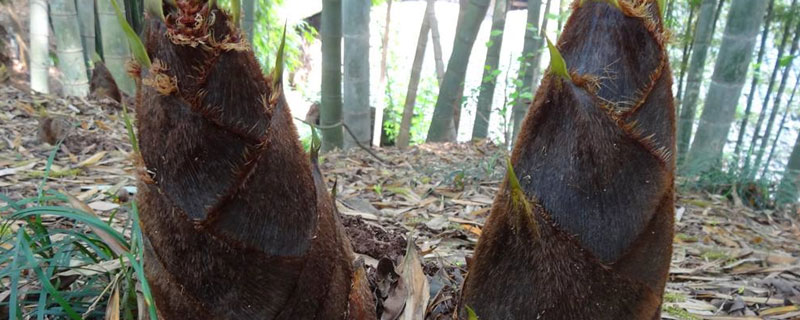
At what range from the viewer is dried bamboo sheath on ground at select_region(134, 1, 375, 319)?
2.43 feet

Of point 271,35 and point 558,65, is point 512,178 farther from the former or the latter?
point 271,35

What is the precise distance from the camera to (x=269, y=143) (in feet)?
2.58

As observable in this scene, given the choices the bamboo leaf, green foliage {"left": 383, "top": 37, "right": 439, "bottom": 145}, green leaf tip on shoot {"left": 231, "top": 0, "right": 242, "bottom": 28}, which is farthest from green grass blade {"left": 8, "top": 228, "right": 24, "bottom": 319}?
green foliage {"left": 383, "top": 37, "right": 439, "bottom": 145}

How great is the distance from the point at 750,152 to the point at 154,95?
15.6 ft

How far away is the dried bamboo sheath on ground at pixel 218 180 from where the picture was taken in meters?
0.74

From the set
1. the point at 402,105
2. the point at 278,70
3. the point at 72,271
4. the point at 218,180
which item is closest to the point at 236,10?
the point at 278,70

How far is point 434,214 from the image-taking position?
265 centimetres

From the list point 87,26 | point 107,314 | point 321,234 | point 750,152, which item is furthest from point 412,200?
point 87,26

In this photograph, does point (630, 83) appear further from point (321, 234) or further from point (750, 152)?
point (750, 152)

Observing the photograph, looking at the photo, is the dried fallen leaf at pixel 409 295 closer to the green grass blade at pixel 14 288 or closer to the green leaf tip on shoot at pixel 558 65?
the green leaf tip on shoot at pixel 558 65

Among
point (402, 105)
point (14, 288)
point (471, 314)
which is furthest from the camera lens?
point (402, 105)

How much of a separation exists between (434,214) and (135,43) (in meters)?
2.06

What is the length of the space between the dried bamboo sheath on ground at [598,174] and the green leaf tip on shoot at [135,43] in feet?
1.78

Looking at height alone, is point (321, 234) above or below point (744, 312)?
above
